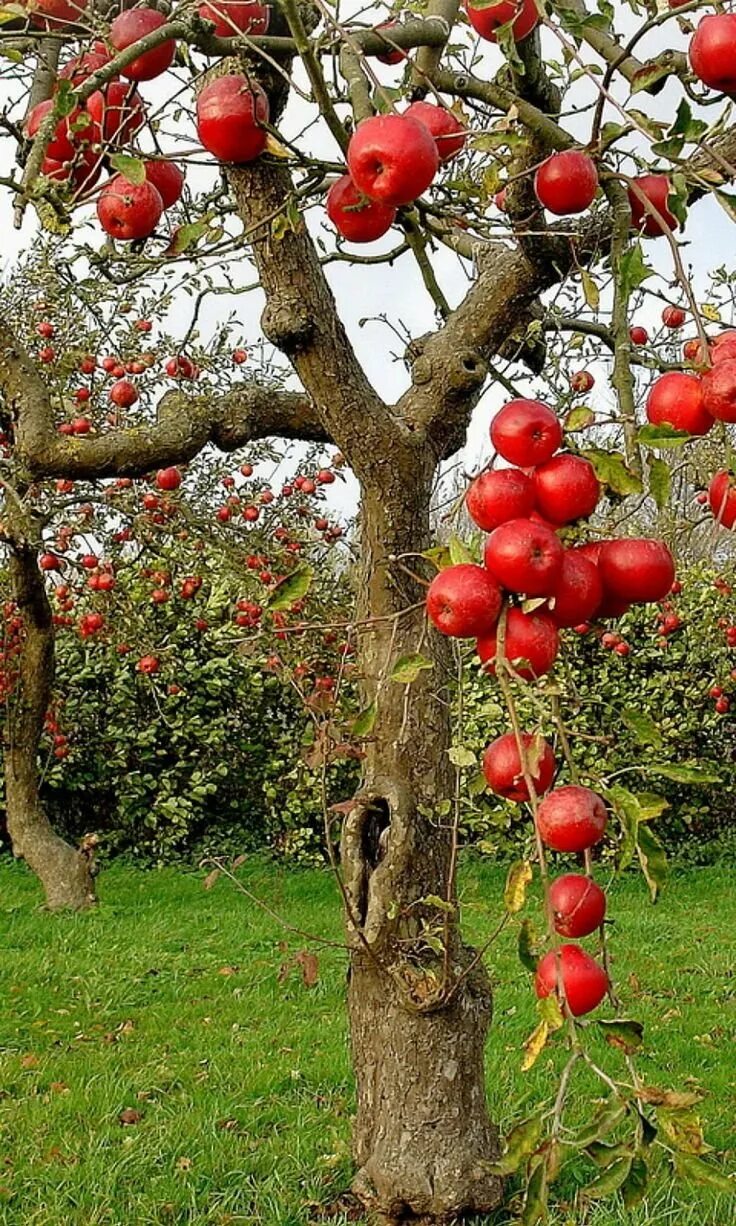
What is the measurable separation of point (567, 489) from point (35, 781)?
6437mm

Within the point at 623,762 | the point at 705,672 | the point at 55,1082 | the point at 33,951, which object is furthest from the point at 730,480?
the point at 705,672

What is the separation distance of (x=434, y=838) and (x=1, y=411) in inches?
117

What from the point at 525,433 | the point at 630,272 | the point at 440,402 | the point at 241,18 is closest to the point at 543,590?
the point at 525,433

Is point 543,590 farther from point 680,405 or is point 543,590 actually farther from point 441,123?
point 441,123

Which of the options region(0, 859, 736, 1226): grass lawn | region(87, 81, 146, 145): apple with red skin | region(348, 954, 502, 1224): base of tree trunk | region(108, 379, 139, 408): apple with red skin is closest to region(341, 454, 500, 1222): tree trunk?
region(348, 954, 502, 1224): base of tree trunk

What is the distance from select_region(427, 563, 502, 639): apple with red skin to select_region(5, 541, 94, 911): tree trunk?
18.2 feet

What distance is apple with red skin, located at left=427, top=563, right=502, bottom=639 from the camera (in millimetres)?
1164

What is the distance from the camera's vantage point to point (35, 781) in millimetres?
7090

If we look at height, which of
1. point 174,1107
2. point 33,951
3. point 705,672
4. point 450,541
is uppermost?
point 705,672

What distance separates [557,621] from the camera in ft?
3.93

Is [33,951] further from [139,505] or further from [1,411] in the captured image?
[1,411]

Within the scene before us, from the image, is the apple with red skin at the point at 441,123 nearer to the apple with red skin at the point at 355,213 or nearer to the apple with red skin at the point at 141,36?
the apple with red skin at the point at 355,213

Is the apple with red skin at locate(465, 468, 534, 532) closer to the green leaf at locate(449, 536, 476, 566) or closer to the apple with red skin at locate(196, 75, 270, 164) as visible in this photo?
the green leaf at locate(449, 536, 476, 566)

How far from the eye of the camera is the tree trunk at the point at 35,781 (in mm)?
6496
